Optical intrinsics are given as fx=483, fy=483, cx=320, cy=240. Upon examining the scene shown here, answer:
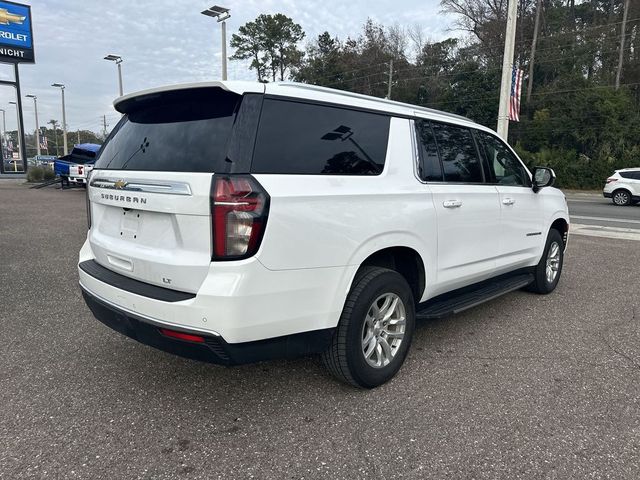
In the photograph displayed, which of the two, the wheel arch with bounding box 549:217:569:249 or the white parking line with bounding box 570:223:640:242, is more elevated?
the wheel arch with bounding box 549:217:569:249

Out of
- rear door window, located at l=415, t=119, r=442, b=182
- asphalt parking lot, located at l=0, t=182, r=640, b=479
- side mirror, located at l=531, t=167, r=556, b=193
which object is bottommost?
asphalt parking lot, located at l=0, t=182, r=640, b=479

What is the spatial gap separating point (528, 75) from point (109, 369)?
47842 millimetres

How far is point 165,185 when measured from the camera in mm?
2617

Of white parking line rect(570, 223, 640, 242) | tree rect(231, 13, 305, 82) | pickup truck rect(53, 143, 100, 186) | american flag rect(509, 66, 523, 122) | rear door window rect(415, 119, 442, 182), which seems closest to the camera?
rear door window rect(415, 119, 442, 182)

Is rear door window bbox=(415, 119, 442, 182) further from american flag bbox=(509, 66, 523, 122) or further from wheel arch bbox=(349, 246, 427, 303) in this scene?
american flag bbox=(509, 66, 523, 122)


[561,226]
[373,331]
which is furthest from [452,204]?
[561,226]

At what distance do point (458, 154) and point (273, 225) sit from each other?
84.8 inches

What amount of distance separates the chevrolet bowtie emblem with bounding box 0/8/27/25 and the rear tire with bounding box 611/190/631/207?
115ft

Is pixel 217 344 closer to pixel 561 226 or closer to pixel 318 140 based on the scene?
pixel 318 140

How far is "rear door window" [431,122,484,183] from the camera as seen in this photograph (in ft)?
12.5

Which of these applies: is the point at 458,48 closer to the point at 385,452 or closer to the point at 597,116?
the point at 597,116

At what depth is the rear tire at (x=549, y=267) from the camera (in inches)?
209

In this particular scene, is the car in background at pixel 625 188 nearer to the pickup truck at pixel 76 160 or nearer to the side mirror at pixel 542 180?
the side mirror at pixel 542 180

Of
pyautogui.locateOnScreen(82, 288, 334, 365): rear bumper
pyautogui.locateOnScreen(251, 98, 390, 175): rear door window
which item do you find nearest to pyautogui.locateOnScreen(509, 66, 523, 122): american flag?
pyautogui.locateOnScreen(251, 98, 390, 175): rear door window
